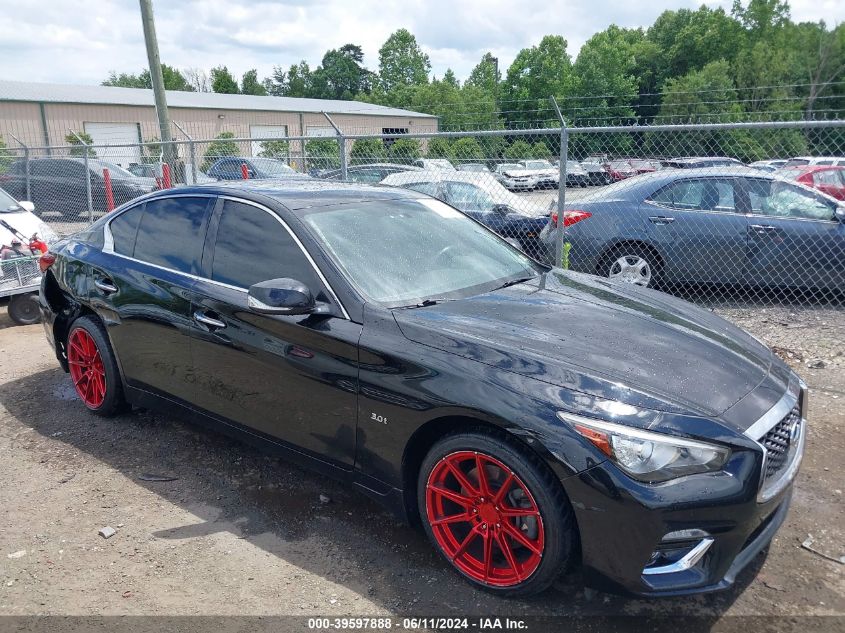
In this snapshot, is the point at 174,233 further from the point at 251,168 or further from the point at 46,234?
the point at 251,168

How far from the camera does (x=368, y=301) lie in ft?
9.73

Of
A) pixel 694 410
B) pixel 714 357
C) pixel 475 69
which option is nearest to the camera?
pixel 694 410

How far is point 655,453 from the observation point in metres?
2.25

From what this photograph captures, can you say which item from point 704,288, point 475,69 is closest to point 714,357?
point 704,288

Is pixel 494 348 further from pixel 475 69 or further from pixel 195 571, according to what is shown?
pixel 475 69

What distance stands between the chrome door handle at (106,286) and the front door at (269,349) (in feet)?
2.93

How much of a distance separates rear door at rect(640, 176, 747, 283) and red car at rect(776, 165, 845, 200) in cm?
253

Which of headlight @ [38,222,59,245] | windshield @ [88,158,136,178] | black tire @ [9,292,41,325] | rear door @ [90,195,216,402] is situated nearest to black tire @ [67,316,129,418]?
rear door @ [90,195,216,402]

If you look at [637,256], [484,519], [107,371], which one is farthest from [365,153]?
[484,519]

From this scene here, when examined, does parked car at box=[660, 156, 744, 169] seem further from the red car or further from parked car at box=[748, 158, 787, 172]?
the red car

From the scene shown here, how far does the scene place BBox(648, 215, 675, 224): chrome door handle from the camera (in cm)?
702

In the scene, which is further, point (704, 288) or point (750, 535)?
point (704, 288)

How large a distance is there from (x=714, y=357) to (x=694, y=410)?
558 mm

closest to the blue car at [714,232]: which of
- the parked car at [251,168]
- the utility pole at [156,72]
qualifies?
the utility pole at [156,72]
